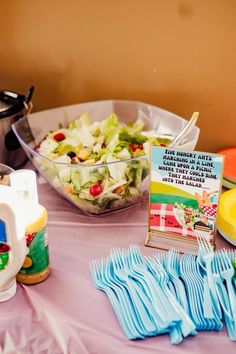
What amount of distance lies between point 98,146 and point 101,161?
2.8 inches

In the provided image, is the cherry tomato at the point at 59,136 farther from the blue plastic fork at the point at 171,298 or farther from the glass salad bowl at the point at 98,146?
the blue plastic fork at the point at 171,298

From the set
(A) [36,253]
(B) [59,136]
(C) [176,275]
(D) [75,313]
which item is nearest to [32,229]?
(A) [36,253]

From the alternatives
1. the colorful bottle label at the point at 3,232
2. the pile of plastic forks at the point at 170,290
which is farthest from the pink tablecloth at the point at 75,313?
the colorful bottle label at the point at 3,232

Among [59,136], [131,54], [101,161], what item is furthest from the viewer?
[131,54]

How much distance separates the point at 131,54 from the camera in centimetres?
120

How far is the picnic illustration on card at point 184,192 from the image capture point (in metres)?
0.79

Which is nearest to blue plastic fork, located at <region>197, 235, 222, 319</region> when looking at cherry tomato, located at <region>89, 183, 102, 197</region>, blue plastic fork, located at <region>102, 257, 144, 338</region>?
blue plastic fork, located at <region>102, 257, 144, 338</region>

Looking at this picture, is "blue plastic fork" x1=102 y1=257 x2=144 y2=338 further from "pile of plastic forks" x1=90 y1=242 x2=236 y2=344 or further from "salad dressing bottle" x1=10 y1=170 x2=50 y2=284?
"salad dressing bottle" x1=10 y1=170 x2=50 y2=284

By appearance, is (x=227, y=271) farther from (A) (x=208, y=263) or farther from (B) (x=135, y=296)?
(B) (x=135, y=296)

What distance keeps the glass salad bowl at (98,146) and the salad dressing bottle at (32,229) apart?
0.17 meters

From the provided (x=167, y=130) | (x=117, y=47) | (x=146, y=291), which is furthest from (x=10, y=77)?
(x=146, y=291)

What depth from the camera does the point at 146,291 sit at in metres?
0.72

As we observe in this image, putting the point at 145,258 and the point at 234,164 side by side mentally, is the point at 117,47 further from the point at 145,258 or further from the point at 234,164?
the point at 145,258

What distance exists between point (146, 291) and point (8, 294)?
8.9 inches
